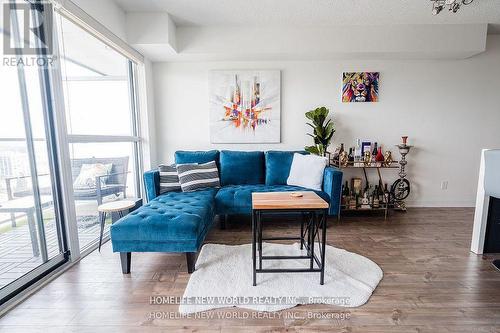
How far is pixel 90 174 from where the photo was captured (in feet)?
8.14

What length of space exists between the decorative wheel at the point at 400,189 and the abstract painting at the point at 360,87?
1326 mm

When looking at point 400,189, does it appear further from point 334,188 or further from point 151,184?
point 151,184

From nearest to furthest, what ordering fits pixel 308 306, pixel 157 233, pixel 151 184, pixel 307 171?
pixel 308 306 → pixel 157 233 → pixel 151 184 → pixel 307 171

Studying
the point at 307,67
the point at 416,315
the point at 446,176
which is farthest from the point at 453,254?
the point at 307,67

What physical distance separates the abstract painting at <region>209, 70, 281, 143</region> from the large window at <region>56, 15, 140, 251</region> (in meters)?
1.17

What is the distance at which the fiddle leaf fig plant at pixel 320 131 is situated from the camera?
124 inches

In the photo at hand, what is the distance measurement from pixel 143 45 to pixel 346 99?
2.91 meters

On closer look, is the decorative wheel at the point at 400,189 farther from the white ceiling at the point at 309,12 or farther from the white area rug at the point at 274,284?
the white ceiling at the point at 309,12

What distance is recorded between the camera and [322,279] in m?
1.67

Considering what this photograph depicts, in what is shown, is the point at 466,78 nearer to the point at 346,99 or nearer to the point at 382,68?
the point at 382,68

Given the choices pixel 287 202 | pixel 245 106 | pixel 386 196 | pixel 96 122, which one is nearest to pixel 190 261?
pixel 287 202

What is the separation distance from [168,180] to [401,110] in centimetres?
357

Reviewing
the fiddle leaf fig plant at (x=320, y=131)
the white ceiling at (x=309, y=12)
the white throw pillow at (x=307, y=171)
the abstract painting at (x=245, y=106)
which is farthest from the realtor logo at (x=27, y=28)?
the fiddle leaf fig plant at (x=320, y=131)

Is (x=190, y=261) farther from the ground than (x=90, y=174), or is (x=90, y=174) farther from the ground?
(x=90, y=174)
